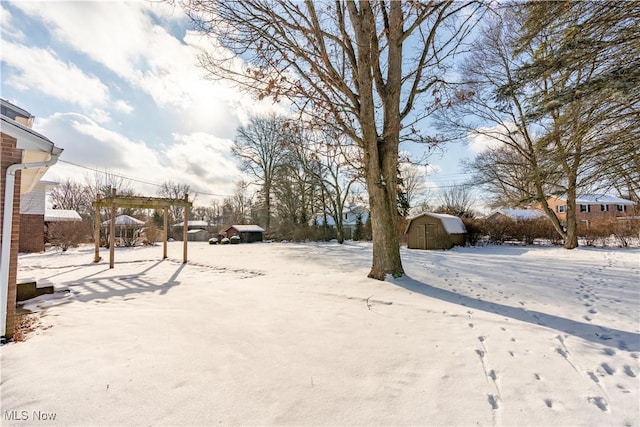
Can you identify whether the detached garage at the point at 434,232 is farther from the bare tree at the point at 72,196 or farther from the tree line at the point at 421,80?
Answer: the bare tree at the point at 72,196

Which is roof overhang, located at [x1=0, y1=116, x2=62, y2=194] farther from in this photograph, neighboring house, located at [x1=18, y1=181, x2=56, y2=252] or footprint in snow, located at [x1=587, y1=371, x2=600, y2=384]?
neighboring house, located at [x1=18, y1=181, x2=56, y2=252]

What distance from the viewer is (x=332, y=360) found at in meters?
2.76

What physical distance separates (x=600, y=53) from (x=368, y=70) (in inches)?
153

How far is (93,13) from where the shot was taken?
5.36 metres

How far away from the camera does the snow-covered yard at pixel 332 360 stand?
201 centimetres

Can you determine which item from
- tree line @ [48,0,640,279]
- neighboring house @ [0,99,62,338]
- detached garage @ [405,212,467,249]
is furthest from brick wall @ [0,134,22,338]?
detached garage @ [405,212,467,249]

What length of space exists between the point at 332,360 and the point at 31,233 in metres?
20.3

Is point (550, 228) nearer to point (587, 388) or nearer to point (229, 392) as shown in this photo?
point (587, 388)

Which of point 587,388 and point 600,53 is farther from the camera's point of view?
point 600,53

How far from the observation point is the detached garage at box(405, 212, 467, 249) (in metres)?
16.7

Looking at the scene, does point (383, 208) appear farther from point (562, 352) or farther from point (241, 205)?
point (241, 205)

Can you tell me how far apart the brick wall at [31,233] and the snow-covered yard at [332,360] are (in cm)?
1514

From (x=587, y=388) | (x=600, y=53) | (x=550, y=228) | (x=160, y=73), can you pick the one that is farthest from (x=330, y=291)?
(x=550, y=228)

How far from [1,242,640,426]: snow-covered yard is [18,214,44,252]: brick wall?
15142mm
